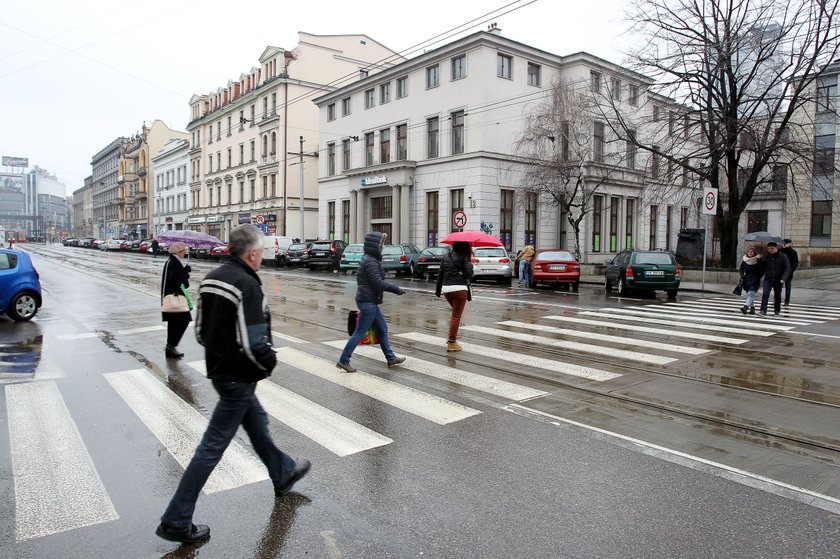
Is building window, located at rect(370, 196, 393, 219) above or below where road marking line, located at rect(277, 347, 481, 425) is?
above

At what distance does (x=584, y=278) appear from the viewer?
1089 inches

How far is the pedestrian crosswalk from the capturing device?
4.16 metres

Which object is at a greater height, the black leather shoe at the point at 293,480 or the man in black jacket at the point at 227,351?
the man in black jacket at the point at 227,351

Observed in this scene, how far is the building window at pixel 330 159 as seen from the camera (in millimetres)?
45500

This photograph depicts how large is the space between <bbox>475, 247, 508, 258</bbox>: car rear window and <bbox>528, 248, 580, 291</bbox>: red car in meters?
2.44

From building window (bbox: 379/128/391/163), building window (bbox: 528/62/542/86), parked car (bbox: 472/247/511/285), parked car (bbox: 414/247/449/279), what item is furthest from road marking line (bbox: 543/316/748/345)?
building window (bbox: 379/128/391/163)

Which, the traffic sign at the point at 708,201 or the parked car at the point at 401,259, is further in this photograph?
the parked car at the point at 401,259

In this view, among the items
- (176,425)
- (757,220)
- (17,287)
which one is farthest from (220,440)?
(757,220)

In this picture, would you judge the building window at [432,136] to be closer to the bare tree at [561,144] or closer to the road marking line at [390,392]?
the bare tree at [561,144]

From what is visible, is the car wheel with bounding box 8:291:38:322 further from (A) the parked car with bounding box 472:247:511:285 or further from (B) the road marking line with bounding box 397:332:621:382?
(A) the parked car with bounding box 472:247:511:285

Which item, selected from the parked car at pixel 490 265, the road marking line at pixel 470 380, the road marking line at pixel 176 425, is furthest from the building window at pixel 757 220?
the road marking line at pixel 176 425

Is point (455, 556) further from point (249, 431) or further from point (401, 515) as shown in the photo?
point (249, 431)

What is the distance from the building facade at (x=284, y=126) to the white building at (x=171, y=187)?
59.0 feet

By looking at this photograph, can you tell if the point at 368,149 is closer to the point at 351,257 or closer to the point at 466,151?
the point at 466,151
